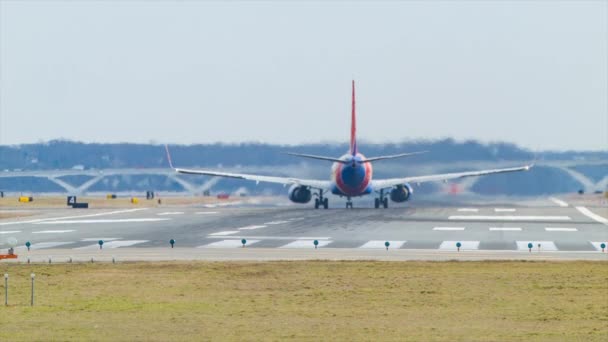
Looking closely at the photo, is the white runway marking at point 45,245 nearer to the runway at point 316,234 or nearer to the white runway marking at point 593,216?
the runway at point 316,234

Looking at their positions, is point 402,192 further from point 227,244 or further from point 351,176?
point 227,244

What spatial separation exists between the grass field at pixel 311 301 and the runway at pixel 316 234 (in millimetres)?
6581

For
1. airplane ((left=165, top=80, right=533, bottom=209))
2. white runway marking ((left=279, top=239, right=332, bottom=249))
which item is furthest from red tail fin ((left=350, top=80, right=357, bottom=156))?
white runway marking ((left=279, top=239, right=332, bottom=249))

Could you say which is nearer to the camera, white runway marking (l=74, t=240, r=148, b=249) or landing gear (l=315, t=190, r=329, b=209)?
white runway marking (l=74, t=240, r=148, b=249)

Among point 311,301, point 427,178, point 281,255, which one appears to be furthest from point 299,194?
point 311,301

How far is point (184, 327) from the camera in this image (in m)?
33.3

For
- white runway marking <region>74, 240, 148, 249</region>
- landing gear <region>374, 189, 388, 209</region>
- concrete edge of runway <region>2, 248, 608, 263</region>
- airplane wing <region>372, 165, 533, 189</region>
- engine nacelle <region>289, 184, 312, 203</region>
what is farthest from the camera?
engine nacelle <region>289, 184, 312, 203</region>

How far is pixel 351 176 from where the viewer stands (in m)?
116

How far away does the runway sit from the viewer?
59.1 m

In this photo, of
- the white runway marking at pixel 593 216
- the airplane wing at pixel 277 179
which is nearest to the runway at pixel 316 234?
the white runway marking at pixel 593 216

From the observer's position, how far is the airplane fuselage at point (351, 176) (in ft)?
378

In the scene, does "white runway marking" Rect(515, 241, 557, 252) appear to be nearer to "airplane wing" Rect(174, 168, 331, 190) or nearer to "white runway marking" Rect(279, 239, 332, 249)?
"white runway marking" Rect(279, 239, 332, 249)

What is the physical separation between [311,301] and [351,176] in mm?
75922

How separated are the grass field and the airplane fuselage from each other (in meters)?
62.3
